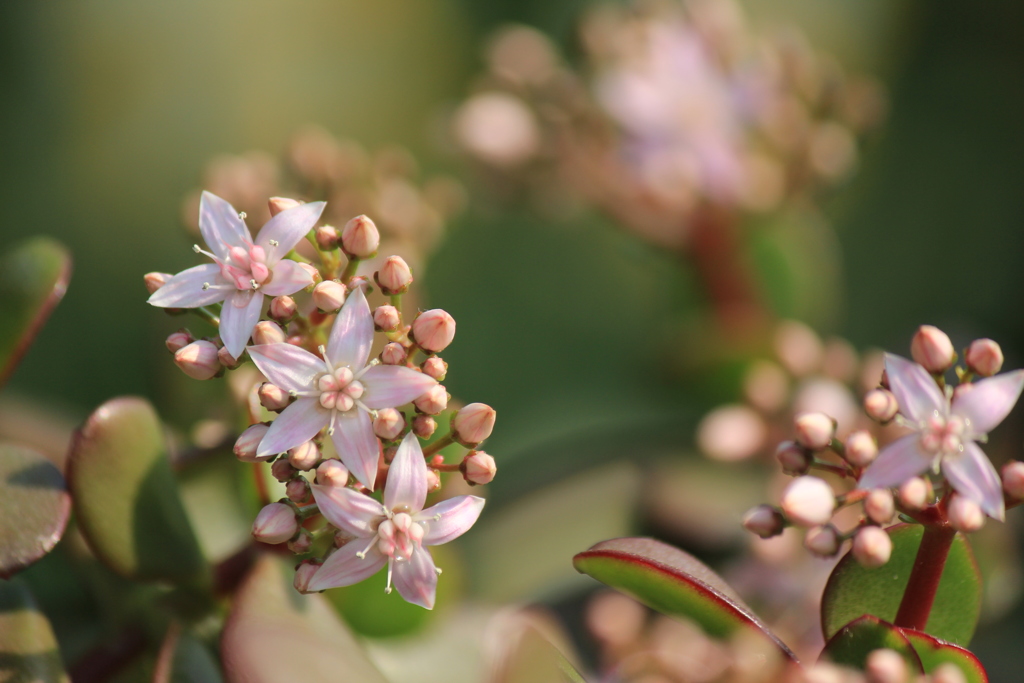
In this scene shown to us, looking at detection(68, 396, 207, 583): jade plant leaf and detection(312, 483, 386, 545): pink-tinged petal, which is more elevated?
detection(312, 483, 386, 545): pink-tinged petal

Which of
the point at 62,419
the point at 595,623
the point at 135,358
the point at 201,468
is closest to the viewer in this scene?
the point at 201,468

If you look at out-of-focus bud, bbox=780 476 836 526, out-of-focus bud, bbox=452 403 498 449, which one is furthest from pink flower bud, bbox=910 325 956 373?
out-of-focus bud, bbox=452 403 498 449

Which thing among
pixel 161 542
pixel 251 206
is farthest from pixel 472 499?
pixel 251 206

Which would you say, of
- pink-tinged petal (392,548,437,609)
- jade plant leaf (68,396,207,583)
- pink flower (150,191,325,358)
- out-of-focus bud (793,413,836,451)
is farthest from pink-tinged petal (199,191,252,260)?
out-of-focus bud (793,413,836,451)

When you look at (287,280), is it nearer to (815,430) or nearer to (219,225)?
(219,225)

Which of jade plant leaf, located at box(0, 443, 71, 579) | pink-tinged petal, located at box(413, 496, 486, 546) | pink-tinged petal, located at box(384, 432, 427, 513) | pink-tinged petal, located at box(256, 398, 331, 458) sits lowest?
jade plant leaf, located at box(0, 443, 71, 579)

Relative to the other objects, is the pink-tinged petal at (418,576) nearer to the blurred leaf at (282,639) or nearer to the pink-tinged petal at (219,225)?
the blurred leaf at (282,639)

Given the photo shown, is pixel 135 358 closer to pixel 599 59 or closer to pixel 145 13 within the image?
pixel 145 13

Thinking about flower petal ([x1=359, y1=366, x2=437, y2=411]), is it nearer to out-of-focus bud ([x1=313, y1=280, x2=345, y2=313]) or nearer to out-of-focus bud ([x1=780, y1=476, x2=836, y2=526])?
out-of-focus bud ([x1=313, y1=280, x2=345, y2=313])
